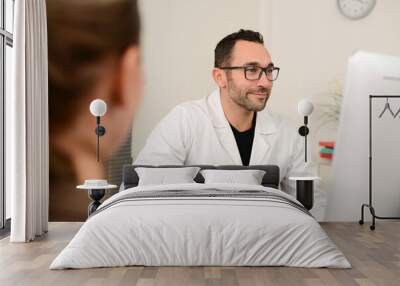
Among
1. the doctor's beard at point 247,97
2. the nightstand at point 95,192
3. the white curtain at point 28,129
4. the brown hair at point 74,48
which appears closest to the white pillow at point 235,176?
the doctor's beard at point 247,97

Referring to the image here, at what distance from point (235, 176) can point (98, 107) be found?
1.79 metres

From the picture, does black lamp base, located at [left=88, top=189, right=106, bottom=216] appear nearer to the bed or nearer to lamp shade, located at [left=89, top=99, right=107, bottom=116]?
lamp shade, located at [left=89, top=99, right=107, bottom=116]

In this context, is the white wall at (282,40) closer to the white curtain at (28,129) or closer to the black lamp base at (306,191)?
the black lamp base at (306,191)

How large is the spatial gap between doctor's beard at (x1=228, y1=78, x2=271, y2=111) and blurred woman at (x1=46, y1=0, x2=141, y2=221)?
1086 mm

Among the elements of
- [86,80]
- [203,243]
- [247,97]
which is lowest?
[203,243]

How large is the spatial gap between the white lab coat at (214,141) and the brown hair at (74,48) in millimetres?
993

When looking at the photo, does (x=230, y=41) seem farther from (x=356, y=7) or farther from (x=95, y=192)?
(x=95, y=192)

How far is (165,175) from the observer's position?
21.4 feet

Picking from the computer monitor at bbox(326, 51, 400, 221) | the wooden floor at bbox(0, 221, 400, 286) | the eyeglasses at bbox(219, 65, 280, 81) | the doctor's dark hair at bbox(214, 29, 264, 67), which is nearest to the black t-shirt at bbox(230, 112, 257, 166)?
the eyeglasses at bbox(219, 65, 280, 81)

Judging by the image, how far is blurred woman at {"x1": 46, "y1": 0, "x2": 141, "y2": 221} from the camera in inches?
285

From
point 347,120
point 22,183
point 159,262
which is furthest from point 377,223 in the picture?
point 22,183

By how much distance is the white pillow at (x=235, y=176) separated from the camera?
644 cm

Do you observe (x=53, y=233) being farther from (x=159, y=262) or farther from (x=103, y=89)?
(x=159, y=262)

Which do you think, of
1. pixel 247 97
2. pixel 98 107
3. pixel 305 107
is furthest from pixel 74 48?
pixel 305 107
